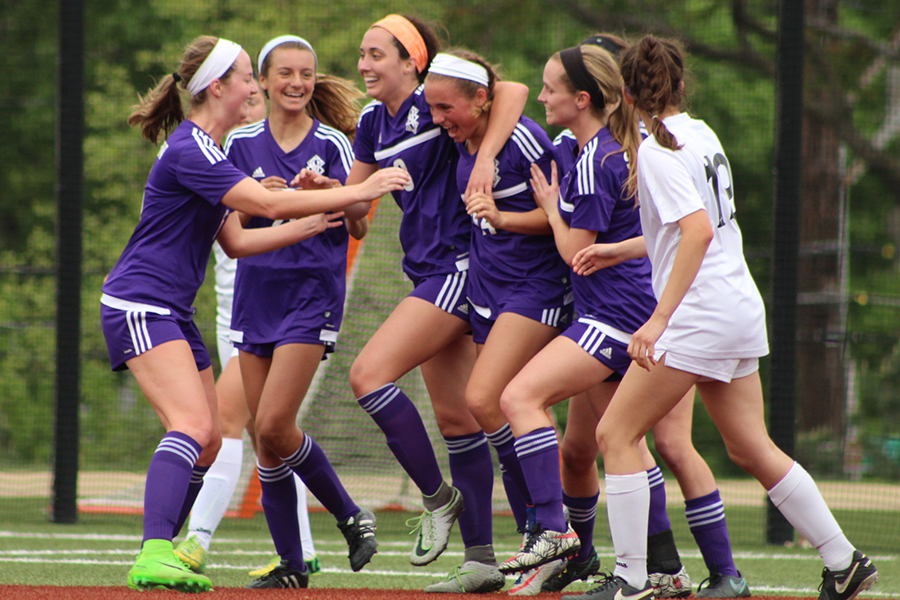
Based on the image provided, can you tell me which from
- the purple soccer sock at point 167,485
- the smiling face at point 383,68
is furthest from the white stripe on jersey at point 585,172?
the purple soccer sock at point 167,485

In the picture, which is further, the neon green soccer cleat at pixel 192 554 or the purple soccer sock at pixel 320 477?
the purple soccer sock at pixel 320 477

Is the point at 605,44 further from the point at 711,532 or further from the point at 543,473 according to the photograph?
the point at 711,532

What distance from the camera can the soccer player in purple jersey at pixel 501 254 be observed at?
4016 mm

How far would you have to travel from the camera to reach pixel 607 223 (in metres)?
3.86

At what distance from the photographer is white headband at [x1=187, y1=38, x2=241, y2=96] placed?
13.4 ft

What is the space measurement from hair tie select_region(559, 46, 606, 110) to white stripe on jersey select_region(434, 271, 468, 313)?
33.1 inches

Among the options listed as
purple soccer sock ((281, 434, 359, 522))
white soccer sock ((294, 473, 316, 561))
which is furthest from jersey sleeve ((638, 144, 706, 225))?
white soccer sock ((294, 473, 316, 561))

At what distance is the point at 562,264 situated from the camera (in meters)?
4.17

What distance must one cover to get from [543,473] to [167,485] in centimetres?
131

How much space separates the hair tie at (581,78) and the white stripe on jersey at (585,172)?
8.7 inches

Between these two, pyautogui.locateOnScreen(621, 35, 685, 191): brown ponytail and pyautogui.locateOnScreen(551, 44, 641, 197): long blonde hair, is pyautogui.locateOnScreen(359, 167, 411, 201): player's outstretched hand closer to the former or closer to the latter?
pyautogui.locateOnScreen(551, 44, 641, 197): long blonde hair

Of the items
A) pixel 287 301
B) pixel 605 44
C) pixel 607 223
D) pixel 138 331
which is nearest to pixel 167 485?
pixel 138 331

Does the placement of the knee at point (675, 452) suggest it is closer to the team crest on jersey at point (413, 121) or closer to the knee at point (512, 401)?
the knee at point (512, 401)

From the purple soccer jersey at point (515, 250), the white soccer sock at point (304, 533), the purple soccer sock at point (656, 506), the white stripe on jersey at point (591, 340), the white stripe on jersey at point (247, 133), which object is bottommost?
the white soccer sock at point (304, 533)
